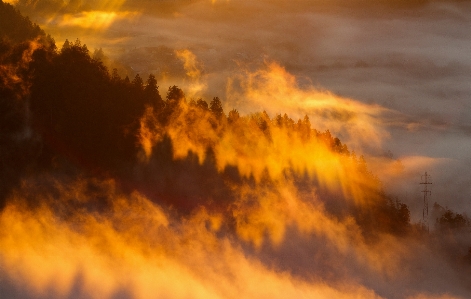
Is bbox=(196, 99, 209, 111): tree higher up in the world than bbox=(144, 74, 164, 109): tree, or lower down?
higher up

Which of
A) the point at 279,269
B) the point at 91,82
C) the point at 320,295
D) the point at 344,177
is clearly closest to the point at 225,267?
the point at 279,269

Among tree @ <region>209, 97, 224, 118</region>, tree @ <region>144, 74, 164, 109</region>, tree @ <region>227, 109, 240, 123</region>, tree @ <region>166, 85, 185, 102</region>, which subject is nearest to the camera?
tree @ <region>144, 74, 164, 109</region>

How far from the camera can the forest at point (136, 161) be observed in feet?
219

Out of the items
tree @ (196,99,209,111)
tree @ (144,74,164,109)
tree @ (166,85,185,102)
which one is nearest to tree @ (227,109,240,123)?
tree @ (196,99,209,111)

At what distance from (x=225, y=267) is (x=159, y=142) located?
609 inches

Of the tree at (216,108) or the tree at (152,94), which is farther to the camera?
the tree at (216,108)

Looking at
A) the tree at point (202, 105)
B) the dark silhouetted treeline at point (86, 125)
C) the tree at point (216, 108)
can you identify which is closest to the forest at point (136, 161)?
the dark silhouetted treeline at point (86, 125)

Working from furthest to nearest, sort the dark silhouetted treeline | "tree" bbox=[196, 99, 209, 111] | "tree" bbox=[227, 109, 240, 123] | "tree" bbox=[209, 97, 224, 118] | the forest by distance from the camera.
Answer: "tree" bbox=[227, 109, 240, 123] < "tree" bbox=[209, 97, 224, 118] < "tree" bbox=[196, 99, 209, 111] < the forest < the dark silhouetted treeline

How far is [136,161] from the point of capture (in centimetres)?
7381

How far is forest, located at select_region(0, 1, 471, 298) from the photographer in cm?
6688

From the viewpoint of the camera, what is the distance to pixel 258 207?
88.4m

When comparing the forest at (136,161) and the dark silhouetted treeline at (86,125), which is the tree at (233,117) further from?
the dark silhouetted treeline at (86,125)

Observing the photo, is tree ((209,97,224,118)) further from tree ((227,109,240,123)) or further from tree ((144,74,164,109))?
tree ((144,74,164,109))

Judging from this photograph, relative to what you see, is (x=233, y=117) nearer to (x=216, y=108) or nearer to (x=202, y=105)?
(x=216, y=108)
